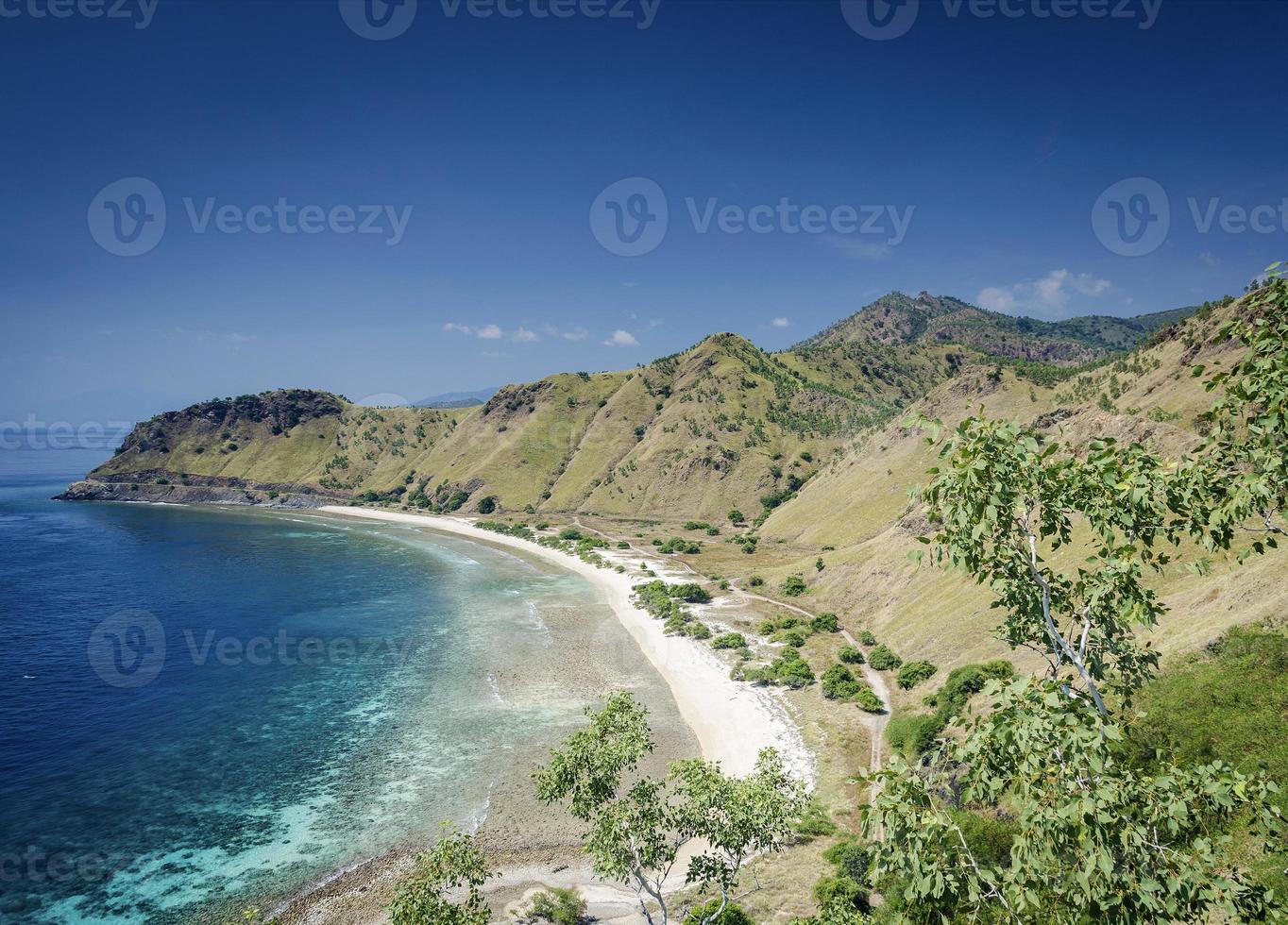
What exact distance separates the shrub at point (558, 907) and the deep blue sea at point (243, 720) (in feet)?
29.3

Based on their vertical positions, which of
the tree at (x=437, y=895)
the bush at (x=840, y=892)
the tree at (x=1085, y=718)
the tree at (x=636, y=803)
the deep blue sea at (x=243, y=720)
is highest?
the tree at (x=1085, y=718)

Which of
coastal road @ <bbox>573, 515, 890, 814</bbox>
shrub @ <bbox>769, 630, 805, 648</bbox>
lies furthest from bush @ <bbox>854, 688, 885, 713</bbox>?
shrub @ <bbox>769, 630, 805, 648</bbox>

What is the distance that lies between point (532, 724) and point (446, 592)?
164ft

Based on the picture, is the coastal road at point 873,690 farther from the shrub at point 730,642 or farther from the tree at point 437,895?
the tree at point 437,895

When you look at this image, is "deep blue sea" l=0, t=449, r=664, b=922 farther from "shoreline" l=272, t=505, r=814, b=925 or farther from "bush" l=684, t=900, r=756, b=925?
"bush" l=684, t=900, r=756, b=925

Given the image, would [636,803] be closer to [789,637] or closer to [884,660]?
[884,660]

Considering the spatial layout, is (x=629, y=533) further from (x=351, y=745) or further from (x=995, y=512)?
(x=995, y=512)

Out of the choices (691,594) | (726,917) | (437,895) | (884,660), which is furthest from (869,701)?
(691,594)

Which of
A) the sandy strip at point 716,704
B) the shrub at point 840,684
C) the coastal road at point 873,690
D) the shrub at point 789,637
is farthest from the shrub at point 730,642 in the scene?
the shrub at point 840,684

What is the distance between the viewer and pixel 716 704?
5022cm

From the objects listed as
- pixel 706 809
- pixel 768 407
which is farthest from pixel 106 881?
pixel 768 407

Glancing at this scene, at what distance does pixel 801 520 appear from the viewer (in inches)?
4343

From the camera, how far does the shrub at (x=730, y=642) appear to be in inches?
2450

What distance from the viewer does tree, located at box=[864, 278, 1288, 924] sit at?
23.1 ft
